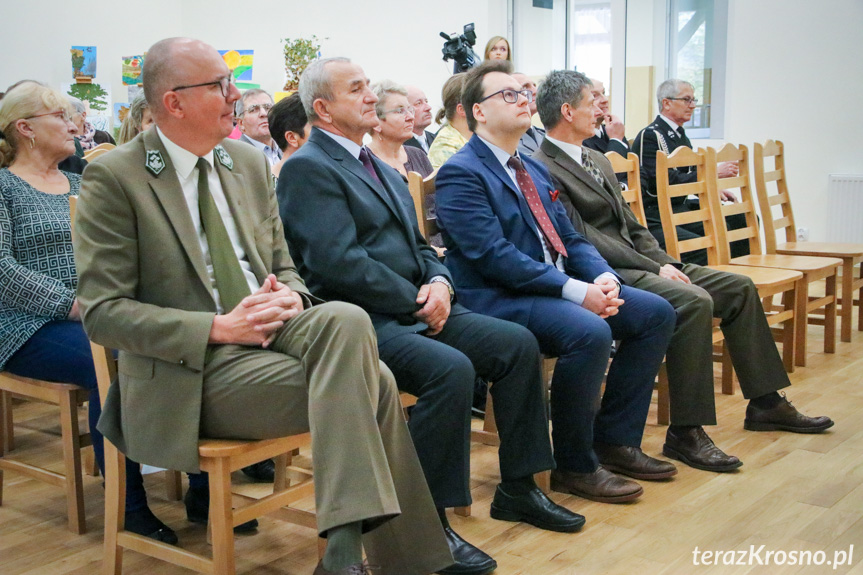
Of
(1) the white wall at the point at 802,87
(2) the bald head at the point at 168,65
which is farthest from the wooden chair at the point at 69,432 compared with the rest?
(1) the white wall at the point at 802,87

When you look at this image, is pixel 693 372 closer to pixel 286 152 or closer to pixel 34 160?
pixel 286 152

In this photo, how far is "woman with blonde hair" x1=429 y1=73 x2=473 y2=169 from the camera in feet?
12.0

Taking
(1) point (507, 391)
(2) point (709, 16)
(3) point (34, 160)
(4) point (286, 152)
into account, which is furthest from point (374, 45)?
(1) point (507, 391)

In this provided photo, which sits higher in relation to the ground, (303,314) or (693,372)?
(303,314)

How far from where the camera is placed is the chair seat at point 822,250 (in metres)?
4.08

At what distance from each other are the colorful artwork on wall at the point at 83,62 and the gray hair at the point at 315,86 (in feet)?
19.2

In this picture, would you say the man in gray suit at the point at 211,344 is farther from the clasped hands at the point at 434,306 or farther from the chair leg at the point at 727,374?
the chair leg at the point at 727,374

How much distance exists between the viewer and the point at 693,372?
268 cm

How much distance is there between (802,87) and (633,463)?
4.50 m

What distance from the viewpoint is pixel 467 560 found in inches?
75.4

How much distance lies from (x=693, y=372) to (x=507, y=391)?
79cm

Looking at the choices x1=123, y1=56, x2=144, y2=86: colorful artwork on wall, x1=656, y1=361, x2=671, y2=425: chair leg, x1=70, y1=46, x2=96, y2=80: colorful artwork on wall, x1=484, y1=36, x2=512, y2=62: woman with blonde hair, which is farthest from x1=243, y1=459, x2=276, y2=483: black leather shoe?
x1=70, y1=46, x2=96, y2=80: colorful artwork on wall


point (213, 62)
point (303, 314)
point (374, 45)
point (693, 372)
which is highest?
point (374, 45)

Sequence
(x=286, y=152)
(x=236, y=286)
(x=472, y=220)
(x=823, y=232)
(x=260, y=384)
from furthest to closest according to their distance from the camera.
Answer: (x=823, y=232) < (x=286, y=152) < (x=472, y=220) < (x=236, y=286) < (x=260, y=384)
